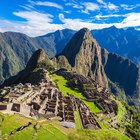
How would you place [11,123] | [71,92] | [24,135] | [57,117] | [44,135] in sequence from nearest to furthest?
1. [24,135]
2. [44,135]
3. [11,123]
4. [57,117]
5. [71,92]

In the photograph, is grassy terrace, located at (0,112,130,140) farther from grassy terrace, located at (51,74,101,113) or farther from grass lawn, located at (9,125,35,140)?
grassy terrace, located at (51,74,101,113)

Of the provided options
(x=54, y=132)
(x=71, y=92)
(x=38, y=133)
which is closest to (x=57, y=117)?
(x=54, y=132)

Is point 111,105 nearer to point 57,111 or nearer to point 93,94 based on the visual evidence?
point 93,94

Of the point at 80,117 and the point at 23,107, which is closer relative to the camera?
the point at 23,107

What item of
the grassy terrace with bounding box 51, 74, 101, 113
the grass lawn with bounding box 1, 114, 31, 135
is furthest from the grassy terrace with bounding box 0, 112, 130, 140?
the grassy terrace with bounding box 51, 74, 101, 113

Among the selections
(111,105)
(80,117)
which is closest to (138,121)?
(111,105)

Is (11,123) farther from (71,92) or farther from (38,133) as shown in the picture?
(71,92)

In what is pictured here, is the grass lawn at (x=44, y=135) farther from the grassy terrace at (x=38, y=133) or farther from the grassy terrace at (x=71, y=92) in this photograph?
the grassy terrace at (x=71, y=92)

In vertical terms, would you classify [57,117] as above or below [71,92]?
above

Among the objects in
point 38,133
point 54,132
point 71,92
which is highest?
point 38,133

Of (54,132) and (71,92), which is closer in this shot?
(54,132)

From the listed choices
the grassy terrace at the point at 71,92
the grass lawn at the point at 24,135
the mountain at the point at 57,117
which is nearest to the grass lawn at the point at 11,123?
the mountain at the point at 57,117
